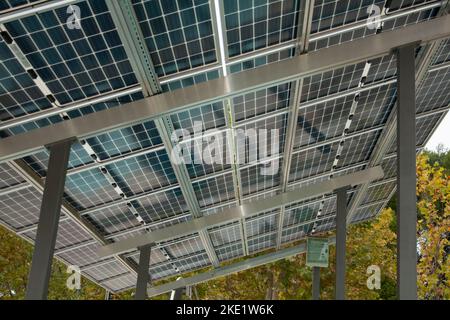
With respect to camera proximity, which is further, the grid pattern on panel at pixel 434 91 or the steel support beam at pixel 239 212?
the steel support beam at pixel 239 212

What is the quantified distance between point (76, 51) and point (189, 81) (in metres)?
2.67

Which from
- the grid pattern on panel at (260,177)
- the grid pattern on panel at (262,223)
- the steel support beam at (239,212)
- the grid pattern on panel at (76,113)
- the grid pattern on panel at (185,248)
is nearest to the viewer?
the grid pattern on panel at (76,113)

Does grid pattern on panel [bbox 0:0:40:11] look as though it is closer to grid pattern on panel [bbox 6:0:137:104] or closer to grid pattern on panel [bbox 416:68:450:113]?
grid pattern on panel [bbox 6:0:137:104]

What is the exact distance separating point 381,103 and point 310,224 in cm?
1191

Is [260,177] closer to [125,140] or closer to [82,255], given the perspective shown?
[125,140]

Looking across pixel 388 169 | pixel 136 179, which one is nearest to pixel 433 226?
pixel 388 169

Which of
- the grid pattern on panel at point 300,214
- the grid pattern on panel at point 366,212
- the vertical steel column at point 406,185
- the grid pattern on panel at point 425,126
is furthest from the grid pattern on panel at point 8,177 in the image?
the grid pattern on panel at point 366,212

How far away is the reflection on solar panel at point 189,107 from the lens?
34.6ft

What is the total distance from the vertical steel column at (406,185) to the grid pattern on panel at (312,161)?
6.73 metres

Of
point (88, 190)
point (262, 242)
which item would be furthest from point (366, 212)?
point (88, 190)

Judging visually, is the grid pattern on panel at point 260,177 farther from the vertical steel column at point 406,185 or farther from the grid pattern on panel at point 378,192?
the vertical steel column at point 406,185

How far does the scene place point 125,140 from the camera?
14.2 metres

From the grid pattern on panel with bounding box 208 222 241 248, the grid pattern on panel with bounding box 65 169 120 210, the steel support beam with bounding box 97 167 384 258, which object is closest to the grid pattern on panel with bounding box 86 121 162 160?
the grid pattern on panel with bounding box 65 169 120 210

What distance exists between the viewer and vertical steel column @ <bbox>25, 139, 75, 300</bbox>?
10742 millimetres
